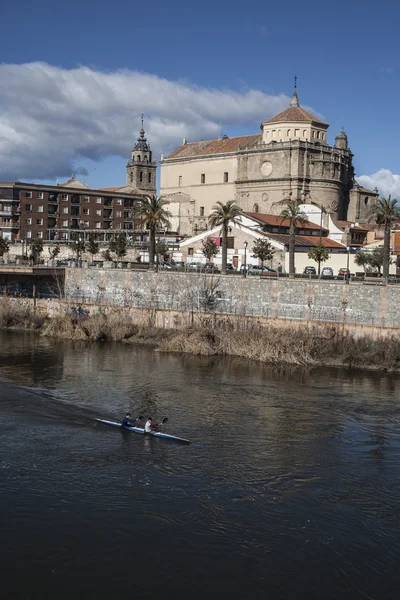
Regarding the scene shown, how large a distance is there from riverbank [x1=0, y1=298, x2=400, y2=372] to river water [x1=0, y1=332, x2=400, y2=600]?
6561 millimetres

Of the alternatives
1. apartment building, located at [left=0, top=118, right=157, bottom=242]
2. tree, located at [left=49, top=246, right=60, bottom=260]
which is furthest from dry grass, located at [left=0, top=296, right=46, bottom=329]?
apartment building, located at [left=0, top=118, right=157, bottom=242]

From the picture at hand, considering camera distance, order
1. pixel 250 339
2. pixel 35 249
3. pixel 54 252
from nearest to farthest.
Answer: pixel 250 339, pixel 35 249, pixel 54 252

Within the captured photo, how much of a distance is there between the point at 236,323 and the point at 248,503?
85.1 feet

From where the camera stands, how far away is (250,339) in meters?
43.2

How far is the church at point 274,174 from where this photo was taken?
87312mm

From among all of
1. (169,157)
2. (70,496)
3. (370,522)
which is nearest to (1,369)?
(70,496)

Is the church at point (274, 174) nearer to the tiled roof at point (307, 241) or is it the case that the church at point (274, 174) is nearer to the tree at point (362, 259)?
the tiled roof at point (307, 241)

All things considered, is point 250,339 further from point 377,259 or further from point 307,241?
point 307,241

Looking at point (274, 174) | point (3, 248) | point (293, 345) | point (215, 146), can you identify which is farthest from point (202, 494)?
point (215, 146)

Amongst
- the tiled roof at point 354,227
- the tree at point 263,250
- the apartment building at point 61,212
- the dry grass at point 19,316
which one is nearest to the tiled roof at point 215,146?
the apartment building at point 61,212

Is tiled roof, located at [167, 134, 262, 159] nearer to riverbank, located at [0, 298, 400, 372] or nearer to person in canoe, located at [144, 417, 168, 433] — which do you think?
riverbank, located at [0, 298, 400, 372]

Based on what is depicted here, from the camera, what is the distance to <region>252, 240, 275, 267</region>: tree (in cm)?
6257

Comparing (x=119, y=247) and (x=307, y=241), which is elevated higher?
(x=307, y=241)

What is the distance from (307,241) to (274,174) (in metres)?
20.8
